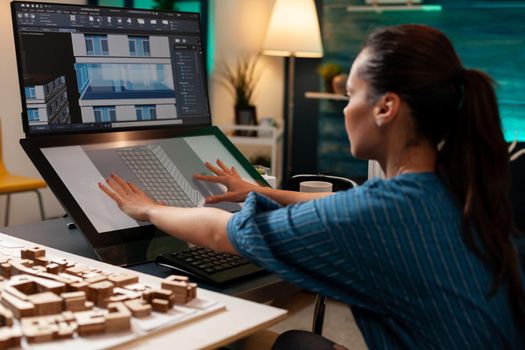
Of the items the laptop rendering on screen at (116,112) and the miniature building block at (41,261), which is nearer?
the miniature building block at (41,261)

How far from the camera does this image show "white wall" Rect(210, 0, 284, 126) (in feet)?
16.1

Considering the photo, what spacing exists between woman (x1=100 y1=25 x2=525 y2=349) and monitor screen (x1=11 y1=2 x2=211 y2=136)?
528 mm

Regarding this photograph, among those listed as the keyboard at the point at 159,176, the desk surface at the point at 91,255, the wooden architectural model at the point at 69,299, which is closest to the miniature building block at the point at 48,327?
the wooden architectural model at the point at 69,299

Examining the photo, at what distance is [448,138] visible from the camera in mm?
1100

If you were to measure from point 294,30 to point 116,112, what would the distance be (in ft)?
11.3

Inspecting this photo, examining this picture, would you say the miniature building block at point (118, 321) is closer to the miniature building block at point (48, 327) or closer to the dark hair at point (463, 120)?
the miniature building block at point (48, 327)

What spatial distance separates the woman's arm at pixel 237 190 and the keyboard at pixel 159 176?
0.04m

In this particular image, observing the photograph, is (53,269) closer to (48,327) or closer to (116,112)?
(48,327)

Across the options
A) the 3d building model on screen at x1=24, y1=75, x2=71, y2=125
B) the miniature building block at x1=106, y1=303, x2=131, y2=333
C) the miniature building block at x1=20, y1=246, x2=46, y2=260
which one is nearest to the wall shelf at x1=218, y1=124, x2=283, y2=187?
the 3d building model on screen at x1=24, y1=75, x2=71, y2=125

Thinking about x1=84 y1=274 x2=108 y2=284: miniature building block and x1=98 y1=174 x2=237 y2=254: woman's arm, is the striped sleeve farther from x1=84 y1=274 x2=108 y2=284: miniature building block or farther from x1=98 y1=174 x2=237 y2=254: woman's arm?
x1=84 y1=274 x2=108 y2=284: miniature building block

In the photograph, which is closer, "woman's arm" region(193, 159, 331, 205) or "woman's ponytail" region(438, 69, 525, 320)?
"woman's ponytail" region(438, 69, 525, 320)

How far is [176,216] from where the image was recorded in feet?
4.14

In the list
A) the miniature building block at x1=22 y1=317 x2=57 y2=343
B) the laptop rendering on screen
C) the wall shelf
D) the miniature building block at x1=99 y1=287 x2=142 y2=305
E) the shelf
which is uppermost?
the laptop rendering on screen

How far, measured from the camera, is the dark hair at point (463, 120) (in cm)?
104
